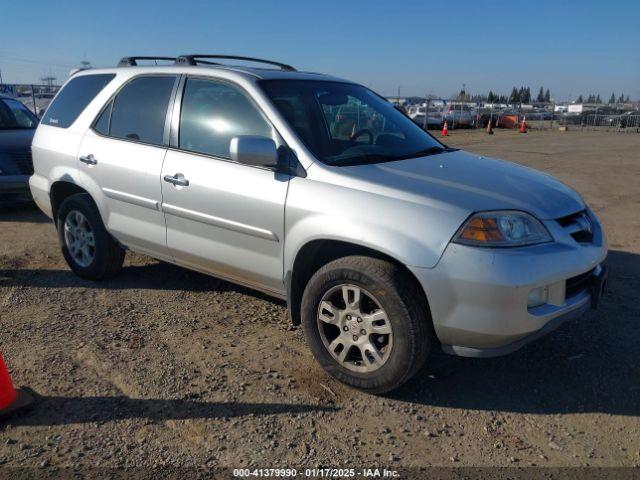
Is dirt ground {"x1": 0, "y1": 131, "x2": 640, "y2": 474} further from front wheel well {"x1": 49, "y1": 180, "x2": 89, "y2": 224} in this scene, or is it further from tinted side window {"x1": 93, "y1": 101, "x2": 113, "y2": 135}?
tinted side window {"x1": 93, "y1": 101, "x2": 113, "y2": 135}

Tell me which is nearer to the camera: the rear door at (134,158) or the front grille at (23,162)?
the rear door at (134,158)

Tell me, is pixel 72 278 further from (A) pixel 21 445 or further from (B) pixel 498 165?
(B) pixel 498 165

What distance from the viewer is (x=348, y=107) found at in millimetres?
4422

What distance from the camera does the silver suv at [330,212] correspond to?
296 cm

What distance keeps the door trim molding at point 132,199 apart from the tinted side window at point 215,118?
1.61 feet

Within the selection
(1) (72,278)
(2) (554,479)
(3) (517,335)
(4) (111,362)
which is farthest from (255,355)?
(1) (72,278)

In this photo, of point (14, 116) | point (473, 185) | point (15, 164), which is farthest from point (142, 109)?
point (14, 116)

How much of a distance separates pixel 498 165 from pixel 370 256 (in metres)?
1.39

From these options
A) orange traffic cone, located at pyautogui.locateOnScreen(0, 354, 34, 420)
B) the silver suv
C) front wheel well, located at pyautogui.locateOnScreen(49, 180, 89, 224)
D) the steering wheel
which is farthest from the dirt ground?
the steering wheel

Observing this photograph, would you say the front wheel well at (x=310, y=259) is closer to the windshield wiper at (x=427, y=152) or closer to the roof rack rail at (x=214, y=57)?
the windshield wiper at (x=427, y=152)

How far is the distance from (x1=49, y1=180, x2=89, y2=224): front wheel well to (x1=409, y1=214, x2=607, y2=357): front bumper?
11.3 ft

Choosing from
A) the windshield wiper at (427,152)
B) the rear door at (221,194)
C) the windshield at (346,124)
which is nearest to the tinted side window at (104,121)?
the rear door at (221,194)

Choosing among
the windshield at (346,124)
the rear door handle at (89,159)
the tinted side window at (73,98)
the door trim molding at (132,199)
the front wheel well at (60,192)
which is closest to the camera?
the windshield at (346,124)

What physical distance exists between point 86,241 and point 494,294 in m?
3.65
